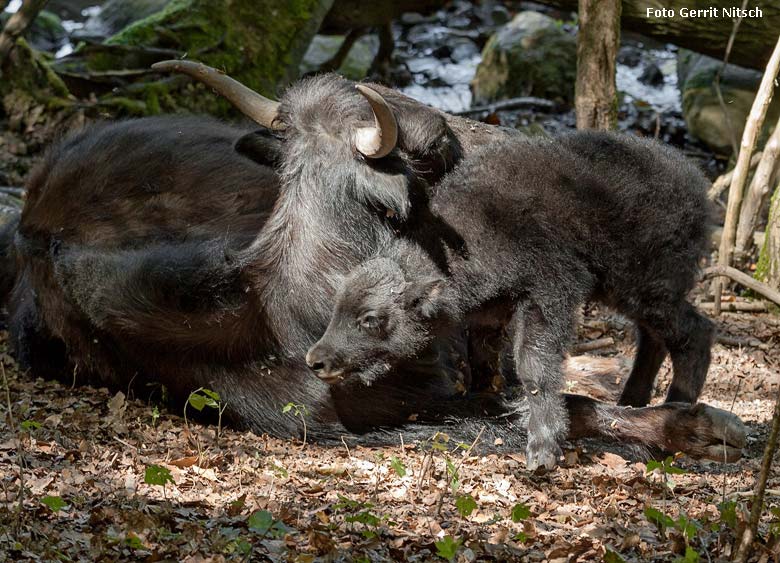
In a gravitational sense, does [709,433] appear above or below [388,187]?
below

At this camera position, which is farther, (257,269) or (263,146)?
(263,146)

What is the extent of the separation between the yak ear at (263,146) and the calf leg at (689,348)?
7.70 feet

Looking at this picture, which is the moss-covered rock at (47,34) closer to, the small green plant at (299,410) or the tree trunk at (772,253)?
the small green plant at (299,410)

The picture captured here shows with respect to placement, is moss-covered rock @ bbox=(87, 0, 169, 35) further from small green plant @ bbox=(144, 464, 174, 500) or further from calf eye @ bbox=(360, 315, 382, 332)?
small green plant @ bbox=(144, 464, 174, 500)

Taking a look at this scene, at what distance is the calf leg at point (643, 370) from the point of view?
209 inches

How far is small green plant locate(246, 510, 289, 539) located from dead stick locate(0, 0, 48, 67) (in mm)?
5281

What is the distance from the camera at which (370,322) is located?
4812 mm

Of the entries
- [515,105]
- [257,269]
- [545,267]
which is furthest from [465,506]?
[515,105]

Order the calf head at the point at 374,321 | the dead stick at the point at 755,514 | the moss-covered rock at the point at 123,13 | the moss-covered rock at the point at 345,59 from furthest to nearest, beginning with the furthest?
the moss-covered rock at the point at 345,59
the moss-covered rock at the point at 123,13
the calf head at the point at 374,321
the dead stick at the point at 755,514

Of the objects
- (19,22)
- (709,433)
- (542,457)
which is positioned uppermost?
(19,22)

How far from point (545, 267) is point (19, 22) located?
511 centimetres

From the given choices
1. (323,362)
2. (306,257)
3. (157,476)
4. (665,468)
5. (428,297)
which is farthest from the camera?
(306,257)

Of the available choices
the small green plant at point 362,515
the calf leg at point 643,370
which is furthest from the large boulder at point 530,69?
the small green plant at point 362,515

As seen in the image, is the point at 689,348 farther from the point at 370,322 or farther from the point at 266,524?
the point at 266,524
